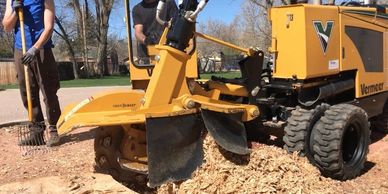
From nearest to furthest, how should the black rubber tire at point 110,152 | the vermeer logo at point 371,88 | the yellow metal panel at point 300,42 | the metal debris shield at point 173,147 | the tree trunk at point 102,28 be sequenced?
the metal debris shield at point 173,147 → the black rubber tire at point 110,152 → the yellow metal panel at point 300,42 → the vermeer logo at point 371,88 → the tree trunk at point 102,28

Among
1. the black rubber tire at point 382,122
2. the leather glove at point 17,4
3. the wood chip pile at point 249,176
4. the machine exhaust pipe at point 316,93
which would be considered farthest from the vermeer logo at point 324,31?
the leather glove at point 17,4

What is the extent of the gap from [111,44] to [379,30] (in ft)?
154

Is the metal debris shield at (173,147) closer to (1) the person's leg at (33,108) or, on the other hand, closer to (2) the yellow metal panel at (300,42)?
(2) the yellow metal panel at (300,42)

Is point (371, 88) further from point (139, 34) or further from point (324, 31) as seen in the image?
point (139, 34)

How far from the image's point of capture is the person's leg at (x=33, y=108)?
6.71 meters

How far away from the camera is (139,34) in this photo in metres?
5.52

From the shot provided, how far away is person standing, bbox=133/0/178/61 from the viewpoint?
17.7 ft

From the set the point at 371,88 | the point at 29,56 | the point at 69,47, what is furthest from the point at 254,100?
the point at 69,47

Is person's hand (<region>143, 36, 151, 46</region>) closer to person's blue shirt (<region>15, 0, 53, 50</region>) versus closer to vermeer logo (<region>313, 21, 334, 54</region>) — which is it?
vermeer logo (<region>313, 21, 334, 54</region>)

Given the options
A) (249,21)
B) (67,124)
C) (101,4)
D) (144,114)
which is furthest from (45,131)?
(249,21)

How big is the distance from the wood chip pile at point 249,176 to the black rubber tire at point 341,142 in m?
0.51

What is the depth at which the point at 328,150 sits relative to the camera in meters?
4.98

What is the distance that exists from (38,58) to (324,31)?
3627 mm

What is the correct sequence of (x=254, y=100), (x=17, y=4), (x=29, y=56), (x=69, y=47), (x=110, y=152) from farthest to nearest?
(x=69, y=47) → (x=17, y=4) → (x=29, y=56) → (x=254, y=100) → (x=110, y=152)
